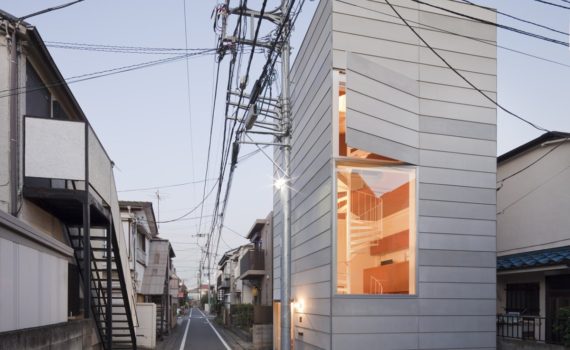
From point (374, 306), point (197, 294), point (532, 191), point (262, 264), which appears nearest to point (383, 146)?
point (374, 306)

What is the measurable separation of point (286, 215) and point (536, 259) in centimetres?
612

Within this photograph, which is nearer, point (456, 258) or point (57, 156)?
point (57, 156)

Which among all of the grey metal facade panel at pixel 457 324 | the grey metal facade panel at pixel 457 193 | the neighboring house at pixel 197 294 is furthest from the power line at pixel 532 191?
the neighboring house at pixel 197 294

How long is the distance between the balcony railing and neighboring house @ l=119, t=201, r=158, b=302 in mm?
17216

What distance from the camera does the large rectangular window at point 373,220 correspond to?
1085 centimetres

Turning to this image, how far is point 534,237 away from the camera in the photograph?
43.7 feet

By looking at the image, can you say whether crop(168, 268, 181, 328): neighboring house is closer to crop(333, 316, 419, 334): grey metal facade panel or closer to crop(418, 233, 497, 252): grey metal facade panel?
crop(333, 316, 419, 334): grey metal facade panel

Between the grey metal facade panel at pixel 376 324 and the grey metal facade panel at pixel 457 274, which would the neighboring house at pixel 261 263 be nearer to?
the grey metal facade panel at pixel 376 324

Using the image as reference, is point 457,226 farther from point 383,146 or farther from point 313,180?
point 313,180

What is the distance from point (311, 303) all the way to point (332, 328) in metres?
1.78

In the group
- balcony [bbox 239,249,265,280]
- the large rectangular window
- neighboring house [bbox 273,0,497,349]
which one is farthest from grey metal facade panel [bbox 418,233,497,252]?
balcony [bbox 239,249,265,280]

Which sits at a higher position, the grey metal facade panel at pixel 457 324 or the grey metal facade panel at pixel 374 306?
the grey metal facade panel at pixel 374 306

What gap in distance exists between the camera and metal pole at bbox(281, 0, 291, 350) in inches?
392

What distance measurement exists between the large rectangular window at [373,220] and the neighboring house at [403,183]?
0.03 metres
